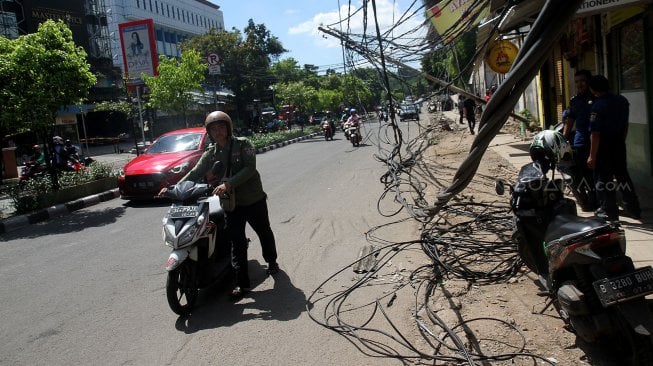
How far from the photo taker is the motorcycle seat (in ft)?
15.4

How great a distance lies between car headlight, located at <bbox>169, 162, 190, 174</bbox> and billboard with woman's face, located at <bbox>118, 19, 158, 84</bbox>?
35.2 feet

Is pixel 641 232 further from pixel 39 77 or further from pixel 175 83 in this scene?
pixel 175 83

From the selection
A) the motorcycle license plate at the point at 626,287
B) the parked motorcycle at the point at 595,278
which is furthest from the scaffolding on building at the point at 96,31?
the motorcycle license plate at the point at 626,287

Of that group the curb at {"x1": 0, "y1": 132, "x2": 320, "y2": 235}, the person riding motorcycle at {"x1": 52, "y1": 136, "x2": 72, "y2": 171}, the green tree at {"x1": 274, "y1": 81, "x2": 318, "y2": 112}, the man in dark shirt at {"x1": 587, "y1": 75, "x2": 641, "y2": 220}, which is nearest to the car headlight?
the curb at {"x1": 0, "y1": 132, "x2": 320, "y2": 235}

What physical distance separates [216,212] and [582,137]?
4.21 m

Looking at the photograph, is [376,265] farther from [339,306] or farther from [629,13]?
[629,13]

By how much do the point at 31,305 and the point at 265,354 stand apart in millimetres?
2754

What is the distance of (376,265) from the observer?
525 cm

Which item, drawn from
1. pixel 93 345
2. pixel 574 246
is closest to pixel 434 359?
pixel 574 246

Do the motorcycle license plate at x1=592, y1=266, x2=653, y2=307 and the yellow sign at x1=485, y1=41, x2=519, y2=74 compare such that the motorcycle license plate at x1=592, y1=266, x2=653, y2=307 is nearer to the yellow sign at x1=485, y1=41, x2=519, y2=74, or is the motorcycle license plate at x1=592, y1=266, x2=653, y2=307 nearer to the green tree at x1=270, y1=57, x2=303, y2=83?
the yellow sign at x1=485, y1=41, x2=519, y2=74

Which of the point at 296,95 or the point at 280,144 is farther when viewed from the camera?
the point at 296,95

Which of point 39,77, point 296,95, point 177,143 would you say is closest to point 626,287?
point 39,77

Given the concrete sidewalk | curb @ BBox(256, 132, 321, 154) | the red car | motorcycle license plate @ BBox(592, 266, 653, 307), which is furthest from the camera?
curb @ BBox(256, 132, 321, 154)

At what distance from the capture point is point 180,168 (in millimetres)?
10586
